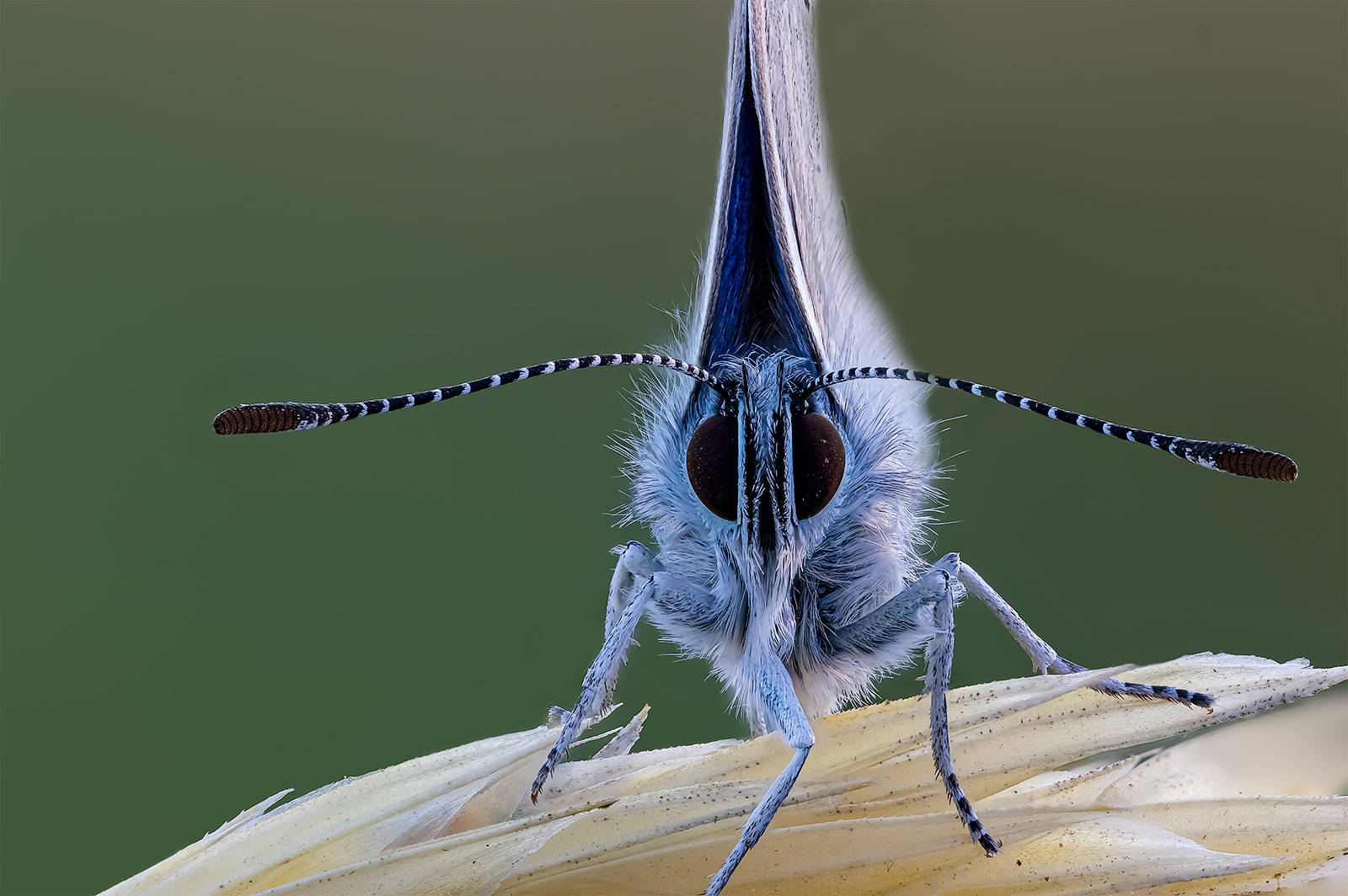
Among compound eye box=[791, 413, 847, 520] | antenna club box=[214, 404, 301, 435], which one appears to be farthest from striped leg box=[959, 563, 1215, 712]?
antenna club box=[214, 404, 301, 435]

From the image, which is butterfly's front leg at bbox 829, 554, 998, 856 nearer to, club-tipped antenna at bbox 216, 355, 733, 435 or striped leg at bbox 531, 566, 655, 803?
striped leg at bbox 531, 566, 655, 803

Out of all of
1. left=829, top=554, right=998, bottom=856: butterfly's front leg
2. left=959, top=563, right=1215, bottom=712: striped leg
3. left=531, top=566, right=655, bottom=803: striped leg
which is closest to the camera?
left=829, top=554, right=998, bottom=856: butterfly's front leg

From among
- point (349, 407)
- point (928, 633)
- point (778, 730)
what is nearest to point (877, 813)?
point (778, 730)

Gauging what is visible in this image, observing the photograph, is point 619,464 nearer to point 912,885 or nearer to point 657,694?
point 657,694

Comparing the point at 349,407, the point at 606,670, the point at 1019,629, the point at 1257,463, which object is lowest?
the point at 1019,629

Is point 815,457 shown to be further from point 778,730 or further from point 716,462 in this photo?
point 778,730

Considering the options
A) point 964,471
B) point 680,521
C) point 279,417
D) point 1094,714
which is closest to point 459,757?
point 279,417

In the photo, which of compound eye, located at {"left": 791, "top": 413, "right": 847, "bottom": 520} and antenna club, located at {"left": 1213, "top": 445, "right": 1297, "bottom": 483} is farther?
compound eye, located at {"left": 791, "top": 413, "right": 847, "bottom": 520}
